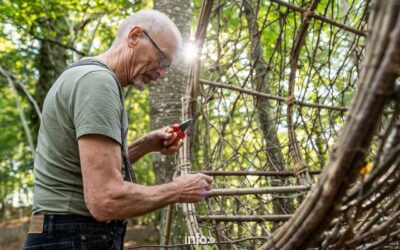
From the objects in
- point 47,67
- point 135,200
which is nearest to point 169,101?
point 135,200

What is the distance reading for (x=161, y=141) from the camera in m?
1.83

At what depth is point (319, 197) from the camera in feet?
2.38

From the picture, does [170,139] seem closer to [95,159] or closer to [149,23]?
[149,23]

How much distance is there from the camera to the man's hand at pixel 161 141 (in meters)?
1.79

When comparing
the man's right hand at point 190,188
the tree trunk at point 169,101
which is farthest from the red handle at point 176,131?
the tree trunk at point 169,101

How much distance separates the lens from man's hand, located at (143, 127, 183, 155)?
1.79 metres

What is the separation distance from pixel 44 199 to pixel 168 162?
65.4 inches

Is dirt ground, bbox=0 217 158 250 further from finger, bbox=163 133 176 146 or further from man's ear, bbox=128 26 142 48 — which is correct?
man's ear, bbox=128 26 142 48

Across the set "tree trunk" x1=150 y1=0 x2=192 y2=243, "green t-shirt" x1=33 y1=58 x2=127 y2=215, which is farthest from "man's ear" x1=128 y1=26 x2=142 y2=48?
"tree trunk" x1=150 y1=0 x2=192 y2=243

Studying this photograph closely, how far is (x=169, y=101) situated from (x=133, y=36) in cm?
143

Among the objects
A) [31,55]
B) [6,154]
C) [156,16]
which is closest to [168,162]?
[156,16]

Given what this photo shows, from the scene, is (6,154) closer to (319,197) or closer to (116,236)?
(116,236)

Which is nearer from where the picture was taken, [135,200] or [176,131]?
[135,200]

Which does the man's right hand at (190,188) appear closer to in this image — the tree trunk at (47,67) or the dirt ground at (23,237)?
the dirt ground at (23,237)
